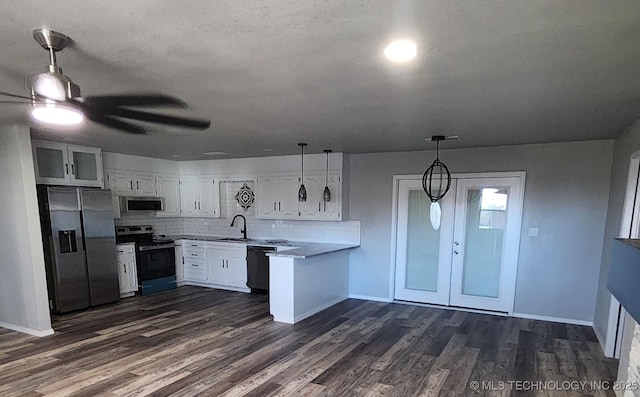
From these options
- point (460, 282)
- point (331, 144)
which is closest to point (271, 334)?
point (331, 144)

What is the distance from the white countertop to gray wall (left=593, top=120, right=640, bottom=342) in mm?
3115

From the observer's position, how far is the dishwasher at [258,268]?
5.76 metres

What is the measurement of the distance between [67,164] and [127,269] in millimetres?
1816

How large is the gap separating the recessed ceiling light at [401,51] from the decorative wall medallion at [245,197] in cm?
514

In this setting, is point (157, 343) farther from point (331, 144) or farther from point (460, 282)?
point (460, 282)

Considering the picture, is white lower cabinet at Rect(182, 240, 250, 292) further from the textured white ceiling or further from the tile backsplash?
the textured white ceiling

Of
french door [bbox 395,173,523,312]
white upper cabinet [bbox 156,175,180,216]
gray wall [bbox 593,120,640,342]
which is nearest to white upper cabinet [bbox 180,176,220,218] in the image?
white upper cabinet [bbox 156,175,180,216]

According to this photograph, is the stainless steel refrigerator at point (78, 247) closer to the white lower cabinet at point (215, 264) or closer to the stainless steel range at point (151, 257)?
the stainless steel range at point (151, 257)

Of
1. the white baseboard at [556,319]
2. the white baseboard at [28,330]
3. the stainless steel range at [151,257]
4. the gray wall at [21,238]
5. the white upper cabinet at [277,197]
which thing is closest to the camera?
the gray wall at [21,238]

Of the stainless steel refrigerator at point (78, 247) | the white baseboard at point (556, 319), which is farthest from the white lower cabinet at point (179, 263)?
the white baseboard at point (556, 319)

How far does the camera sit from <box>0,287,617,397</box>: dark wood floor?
2.96 meters

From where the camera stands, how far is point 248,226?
661 cm

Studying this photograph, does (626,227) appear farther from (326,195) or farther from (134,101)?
(134,101)

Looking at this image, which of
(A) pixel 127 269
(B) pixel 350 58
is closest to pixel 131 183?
(A) pixel 127 269
